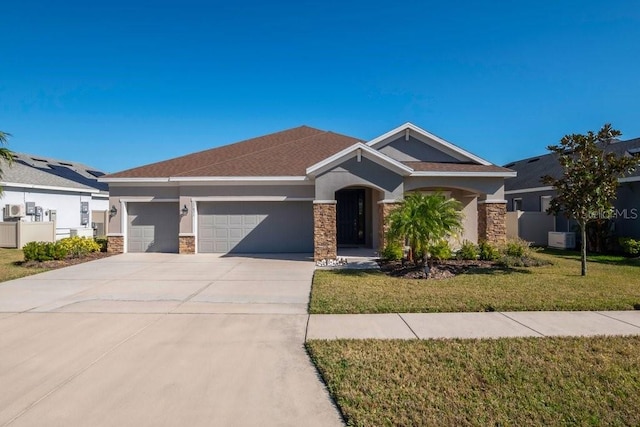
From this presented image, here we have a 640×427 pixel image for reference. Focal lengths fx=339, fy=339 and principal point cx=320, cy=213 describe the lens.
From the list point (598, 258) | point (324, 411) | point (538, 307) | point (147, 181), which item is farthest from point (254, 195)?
point (598, 258)

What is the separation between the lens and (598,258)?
1316 centimetres

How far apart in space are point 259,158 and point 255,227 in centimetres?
342

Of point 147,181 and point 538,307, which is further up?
point 147,181

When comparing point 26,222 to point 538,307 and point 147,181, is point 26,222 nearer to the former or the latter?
point 147,181

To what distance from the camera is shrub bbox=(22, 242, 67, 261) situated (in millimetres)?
11430

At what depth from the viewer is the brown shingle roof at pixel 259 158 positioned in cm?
1457

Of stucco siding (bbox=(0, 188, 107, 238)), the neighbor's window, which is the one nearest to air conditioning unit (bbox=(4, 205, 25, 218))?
stucco siding (bbox=(0, 188, 107, 238))

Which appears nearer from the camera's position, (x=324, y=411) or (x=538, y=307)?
(x=324, y=411)

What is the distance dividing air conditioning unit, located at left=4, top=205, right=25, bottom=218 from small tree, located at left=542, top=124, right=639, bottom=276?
23785mm

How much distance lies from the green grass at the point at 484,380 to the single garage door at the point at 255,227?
10066mm

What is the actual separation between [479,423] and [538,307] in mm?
4352

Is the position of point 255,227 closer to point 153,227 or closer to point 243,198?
point 243,198

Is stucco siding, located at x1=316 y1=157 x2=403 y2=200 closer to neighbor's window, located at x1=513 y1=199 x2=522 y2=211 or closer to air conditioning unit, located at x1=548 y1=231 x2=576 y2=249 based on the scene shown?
air conditioning unit, located at x1=548 y1=231 x2=576 y2=249

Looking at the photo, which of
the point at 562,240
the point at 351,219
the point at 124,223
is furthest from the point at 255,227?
the point at 562,240
